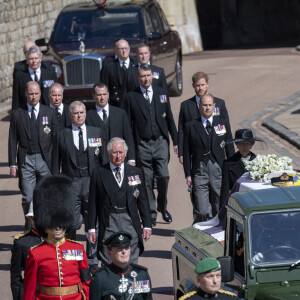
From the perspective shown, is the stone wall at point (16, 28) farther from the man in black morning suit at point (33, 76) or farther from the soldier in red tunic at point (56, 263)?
the soldier in red tunic at point (56, 263)

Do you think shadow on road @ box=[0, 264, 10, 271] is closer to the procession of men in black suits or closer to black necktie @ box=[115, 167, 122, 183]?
the procession of men in black suits

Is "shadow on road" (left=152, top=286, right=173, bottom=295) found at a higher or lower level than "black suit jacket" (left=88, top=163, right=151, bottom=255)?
lower

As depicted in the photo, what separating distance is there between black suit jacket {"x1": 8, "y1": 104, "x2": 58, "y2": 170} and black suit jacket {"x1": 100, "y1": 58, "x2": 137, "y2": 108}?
2.02m

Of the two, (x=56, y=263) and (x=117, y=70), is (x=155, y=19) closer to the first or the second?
(x=117, y=70)

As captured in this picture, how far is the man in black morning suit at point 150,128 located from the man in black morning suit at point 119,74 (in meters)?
1.36

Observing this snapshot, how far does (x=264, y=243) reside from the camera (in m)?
8.20

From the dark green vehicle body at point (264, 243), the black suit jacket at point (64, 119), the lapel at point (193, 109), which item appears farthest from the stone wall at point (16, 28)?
the dark green vehicle body at point (264, 243)

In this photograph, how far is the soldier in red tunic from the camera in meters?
8.30

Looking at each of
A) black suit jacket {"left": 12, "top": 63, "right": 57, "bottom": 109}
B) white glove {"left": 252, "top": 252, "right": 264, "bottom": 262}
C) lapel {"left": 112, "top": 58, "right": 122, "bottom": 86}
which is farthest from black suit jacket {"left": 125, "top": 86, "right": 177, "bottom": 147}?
white glove {"left": 252, "top": 252, "right": 264, "bottom": 262}

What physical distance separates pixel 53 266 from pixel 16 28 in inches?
776

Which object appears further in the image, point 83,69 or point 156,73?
point 83,69

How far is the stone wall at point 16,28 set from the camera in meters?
26.2

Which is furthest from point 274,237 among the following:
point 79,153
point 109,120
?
point 109,120


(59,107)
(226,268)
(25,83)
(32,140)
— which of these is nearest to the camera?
(226,268)
